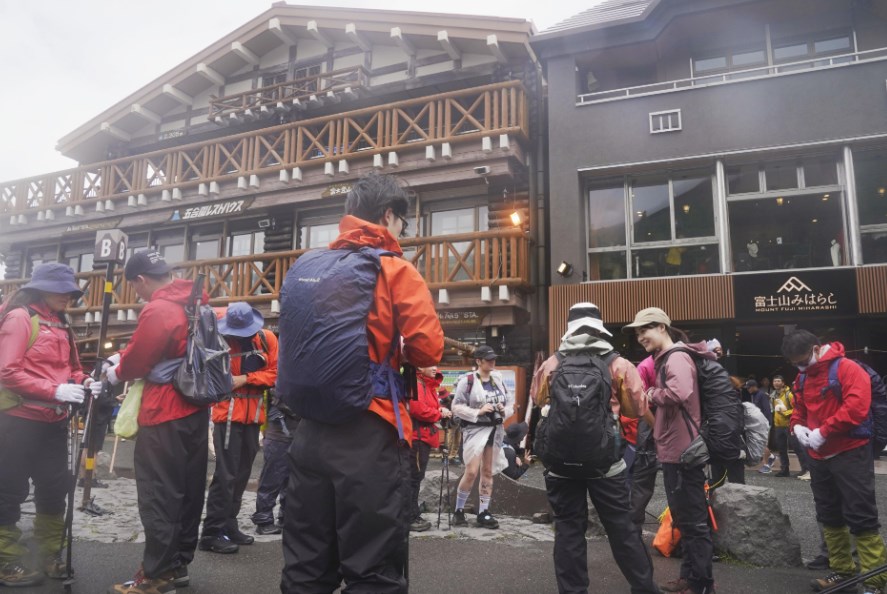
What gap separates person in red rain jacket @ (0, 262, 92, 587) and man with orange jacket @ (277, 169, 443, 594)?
8.31ft

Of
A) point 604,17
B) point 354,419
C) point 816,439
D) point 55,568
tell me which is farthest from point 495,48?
point 354,419

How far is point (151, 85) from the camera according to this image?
18.6 metres

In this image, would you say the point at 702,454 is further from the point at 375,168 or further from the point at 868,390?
the point at 375,168

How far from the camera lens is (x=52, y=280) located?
4.42 m

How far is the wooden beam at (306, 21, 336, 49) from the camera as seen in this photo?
16.4 m

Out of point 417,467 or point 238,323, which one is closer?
point 238,323

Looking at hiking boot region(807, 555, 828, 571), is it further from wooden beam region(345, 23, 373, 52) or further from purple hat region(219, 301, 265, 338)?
wooden beam region(345, 23, 373, 52)

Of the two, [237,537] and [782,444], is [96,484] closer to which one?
[237,537]

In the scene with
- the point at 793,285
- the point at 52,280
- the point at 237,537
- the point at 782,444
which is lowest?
the point at 237,537

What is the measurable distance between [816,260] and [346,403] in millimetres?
12450

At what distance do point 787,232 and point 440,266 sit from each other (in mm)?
7189

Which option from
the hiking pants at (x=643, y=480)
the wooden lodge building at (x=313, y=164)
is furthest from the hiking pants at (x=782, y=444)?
the hiking pants at (x=643, y=480)

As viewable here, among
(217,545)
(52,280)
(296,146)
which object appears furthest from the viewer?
(296,146)

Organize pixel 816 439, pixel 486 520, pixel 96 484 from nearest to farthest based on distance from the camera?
1. pixel 816 439
2. pixel 486 520
3. pixel 96 484
